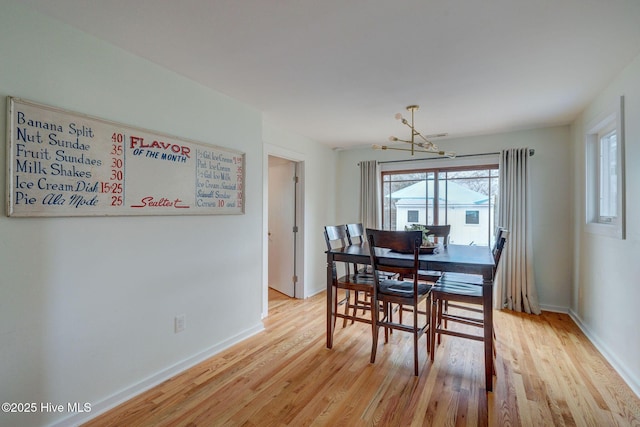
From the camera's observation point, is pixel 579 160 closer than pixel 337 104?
No

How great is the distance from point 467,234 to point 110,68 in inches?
173

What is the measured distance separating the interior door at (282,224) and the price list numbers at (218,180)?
1.54 meters

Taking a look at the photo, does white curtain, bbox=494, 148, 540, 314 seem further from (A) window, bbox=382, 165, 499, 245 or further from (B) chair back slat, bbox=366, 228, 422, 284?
(B) chair back slat, bbox=366, 228, 422, 284

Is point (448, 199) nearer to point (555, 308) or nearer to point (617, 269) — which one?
point (555, 308)

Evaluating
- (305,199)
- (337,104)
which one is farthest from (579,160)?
(305,199)

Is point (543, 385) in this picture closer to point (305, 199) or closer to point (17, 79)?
point (305, 199)

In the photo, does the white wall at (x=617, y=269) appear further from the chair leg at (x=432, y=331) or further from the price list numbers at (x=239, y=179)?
the price list numbers at (x=239, y=179)

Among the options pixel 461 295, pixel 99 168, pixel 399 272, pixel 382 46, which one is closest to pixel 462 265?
pixel 461 295

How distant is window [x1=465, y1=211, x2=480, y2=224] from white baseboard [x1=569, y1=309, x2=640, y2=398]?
1.54 metres

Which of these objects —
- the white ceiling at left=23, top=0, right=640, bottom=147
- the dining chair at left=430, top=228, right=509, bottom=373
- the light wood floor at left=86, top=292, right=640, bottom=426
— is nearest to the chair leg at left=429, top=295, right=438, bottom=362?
the dining chair at left=430, top=228, right=509, bottom=373

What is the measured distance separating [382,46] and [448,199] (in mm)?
3001

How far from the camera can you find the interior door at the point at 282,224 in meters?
4.37

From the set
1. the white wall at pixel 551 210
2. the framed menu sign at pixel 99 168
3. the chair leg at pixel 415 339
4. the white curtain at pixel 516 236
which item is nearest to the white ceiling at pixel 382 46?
the framed menu sign at pixel 99 168

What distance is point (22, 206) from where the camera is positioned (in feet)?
5.05
